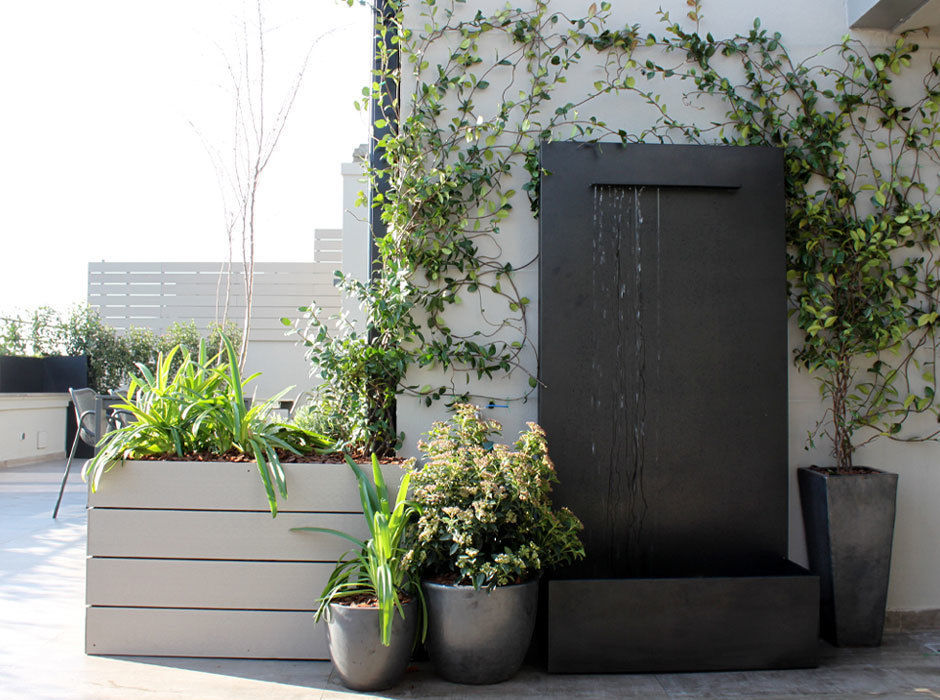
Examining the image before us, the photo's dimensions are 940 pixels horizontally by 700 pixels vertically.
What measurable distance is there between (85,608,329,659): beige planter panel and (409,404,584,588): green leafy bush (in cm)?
57

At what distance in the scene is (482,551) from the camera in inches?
96.5

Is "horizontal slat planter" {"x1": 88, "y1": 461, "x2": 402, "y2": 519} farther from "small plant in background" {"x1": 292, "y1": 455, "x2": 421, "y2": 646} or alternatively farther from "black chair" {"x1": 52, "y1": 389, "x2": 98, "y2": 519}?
"black chair" {"x1": 52, "y1": 389, "x2": 98, "y2": 519}

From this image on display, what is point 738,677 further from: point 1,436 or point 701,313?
point 1,436

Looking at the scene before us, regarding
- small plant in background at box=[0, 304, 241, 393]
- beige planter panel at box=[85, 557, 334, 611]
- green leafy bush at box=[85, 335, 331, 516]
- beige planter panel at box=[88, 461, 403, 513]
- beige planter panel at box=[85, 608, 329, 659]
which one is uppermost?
small plant in background at box=[0, 304, 241, 393]

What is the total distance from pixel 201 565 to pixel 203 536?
105 mm

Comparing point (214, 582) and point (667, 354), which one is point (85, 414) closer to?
point (214, 582)

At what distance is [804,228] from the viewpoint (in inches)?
123

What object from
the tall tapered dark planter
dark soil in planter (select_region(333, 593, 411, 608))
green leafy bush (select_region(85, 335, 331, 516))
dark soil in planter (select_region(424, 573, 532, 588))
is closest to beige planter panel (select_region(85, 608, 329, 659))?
dark soil in planter (select_region(333, 593, 411, 608))

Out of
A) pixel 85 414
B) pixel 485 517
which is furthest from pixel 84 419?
pixel 485 517

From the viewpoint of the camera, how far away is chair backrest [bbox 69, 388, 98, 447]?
16.7 feet

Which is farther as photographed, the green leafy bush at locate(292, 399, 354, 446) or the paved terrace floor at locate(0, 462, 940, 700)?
the green leafy bush at locate(292, 399, 354, 446)

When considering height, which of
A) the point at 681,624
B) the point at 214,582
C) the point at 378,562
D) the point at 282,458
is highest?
the point at 282,458

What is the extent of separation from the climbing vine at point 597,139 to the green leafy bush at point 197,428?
37 cm

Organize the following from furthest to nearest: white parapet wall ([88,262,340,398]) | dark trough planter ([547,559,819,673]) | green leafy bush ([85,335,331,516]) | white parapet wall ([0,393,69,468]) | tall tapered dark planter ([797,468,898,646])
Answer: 1. white parapet wall ([88,262,340,398])
2. white parapet wall ([0,393,69,468])
3. tall tapered dark planter ([797,468,898,646])
4. green leafy bush ([85,335,331,516])
5. dark trough planter ([547,559,819,673])
